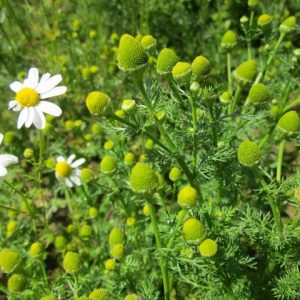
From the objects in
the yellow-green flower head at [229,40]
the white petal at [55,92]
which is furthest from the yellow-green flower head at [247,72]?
the white petal at [55,92]

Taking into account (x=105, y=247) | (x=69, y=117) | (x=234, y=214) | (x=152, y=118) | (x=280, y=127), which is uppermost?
(x=152, y=118)

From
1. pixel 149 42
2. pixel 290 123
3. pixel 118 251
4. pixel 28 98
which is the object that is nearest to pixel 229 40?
pixel 149 42

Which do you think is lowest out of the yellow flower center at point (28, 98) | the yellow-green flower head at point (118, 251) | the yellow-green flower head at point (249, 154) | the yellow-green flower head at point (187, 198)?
the yellow-green flower head at point (118, 251)

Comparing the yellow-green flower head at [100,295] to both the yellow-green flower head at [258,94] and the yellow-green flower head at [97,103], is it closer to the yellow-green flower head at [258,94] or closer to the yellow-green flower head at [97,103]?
the yellow-green flower head at [97,103]

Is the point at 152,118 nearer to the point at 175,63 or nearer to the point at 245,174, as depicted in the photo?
the point at 175,63

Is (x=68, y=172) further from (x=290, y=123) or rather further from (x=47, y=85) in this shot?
(x=290, y=123)

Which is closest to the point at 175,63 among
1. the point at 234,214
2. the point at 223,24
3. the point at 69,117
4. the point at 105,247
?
the point at 234,214

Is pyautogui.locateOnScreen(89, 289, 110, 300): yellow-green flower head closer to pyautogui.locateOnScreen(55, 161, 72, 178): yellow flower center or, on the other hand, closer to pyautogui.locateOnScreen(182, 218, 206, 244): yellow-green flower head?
pyautogui.locateOnScreen(182, 218, 206, 244): yellow-green flower head

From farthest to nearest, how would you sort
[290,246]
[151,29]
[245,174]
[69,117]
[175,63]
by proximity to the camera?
[151,29] → [69,117] → [245,174] → [290,246] → [175,63]
